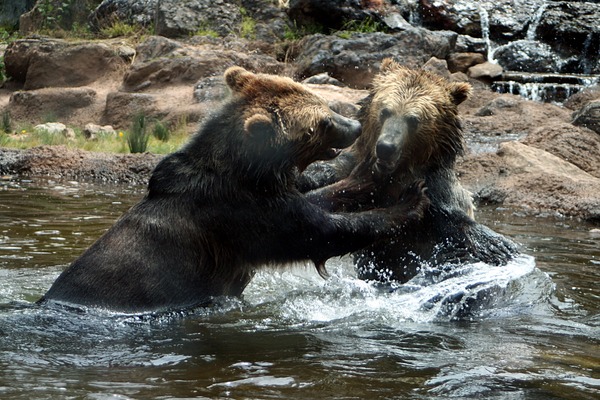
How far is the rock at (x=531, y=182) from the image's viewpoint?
37.3ft

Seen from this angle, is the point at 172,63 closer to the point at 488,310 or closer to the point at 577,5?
the point at 577,5

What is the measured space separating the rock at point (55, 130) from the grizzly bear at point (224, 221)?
10941 millimetres

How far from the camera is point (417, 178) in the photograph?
21.2ft

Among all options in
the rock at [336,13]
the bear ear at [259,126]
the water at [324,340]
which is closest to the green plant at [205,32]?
the rock at [336,13]

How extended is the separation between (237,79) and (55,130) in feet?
37.2

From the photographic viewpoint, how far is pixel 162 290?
5551 millimetres

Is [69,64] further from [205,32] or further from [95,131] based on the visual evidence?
[95,131]

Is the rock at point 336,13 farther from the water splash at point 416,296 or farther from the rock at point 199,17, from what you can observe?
the water splash at point 416,296

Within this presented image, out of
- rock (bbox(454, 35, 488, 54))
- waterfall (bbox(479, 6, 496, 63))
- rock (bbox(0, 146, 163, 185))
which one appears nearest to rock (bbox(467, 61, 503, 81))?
rock (bbox(454, 35, 488, 54))

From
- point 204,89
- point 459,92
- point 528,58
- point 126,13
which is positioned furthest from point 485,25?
point 459,92

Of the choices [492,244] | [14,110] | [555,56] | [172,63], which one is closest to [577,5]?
[555,56]

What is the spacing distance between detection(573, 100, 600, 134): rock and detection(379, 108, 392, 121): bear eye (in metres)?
8.64

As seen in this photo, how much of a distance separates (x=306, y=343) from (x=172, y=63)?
14872 millimetres

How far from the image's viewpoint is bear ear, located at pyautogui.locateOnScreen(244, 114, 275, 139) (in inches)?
213
